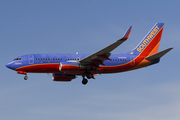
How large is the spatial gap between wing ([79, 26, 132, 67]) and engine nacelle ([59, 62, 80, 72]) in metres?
0.97

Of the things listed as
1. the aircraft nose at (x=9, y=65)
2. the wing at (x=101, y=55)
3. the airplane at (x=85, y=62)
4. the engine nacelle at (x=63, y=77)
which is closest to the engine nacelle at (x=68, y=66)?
the airplane at (x=85, y=62)

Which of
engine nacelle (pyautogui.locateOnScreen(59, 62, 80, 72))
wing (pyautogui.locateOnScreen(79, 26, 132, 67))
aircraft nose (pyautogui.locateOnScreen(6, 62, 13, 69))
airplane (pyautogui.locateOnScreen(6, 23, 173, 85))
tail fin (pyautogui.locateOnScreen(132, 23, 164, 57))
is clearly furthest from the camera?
tail fin (pyautogui.locateOnScreen(132, 23, 164, 57))

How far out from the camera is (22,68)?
158 ft

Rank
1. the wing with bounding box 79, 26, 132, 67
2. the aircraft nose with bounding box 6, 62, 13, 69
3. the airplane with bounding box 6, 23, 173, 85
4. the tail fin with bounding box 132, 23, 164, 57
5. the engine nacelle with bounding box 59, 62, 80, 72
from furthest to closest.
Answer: the tail fin with bounding box 132, 23, 164, 57 < the aircraft nose with bounding box 6, 62, 13, 69 < the airplane with bounding box 6, 23, 173, 85 < the engine nacelle with bounding box 59, 62, 80, 72 < the wing with bounding box 79, 26, 132, 67

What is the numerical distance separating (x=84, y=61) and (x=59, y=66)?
373 centimetres

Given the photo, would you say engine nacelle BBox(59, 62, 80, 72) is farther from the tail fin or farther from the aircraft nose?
the tail fin

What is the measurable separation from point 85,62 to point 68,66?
2492 mm

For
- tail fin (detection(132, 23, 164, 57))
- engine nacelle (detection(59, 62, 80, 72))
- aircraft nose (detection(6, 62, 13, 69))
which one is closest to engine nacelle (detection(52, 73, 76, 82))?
engine nacelle (detection(59, 62, 80, 72))

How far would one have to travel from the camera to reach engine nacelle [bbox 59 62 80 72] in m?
46.6

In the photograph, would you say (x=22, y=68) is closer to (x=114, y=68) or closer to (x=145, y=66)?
(x=114, y=68)

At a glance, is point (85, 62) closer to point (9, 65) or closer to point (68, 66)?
point (68, 66)

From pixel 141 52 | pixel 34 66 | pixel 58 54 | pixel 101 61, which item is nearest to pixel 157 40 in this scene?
pixel 141 52

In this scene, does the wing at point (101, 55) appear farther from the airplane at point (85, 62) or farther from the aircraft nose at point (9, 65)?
the aircraft nose at point (9, 65)

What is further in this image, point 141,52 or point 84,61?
point 141,52
